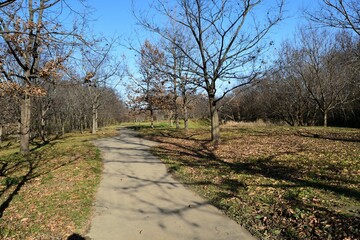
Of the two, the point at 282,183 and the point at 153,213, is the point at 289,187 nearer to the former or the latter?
the point at 282,183

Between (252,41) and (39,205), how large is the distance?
11.3 meters

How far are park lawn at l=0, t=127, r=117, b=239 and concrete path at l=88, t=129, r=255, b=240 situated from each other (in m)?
0.40

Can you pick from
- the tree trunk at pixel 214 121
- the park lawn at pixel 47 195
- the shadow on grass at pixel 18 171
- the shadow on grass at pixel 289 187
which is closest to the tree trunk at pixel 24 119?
the shadow on grass at pixel 18 171

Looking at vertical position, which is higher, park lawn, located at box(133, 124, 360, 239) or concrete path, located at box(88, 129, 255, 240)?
park lawn, located at box(133, 124, 360, 239)

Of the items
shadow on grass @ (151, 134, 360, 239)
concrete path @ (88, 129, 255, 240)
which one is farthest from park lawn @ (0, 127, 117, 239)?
shadow on grass @ (151, 134, 360, 239)

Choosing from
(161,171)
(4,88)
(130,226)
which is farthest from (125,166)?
(130,226)

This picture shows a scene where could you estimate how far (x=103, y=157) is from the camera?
40.2 ft

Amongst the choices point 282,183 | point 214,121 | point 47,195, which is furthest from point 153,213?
point 214,121

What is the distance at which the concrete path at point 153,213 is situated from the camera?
4.48 meters

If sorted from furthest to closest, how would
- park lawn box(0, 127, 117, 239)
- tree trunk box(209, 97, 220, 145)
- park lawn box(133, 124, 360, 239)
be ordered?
tree trunk box(209, 97, 220, 145) → park lawn box(0, 127, 117, 239) → park lawn box(133, 124, 360, 239)

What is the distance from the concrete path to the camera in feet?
14.7

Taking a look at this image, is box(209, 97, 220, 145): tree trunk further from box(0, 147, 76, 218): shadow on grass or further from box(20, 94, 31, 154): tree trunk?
box(20, 94, 31, 154): tree trunk

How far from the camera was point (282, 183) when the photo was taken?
22.5 ft

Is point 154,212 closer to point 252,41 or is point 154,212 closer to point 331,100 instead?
point 252,41
